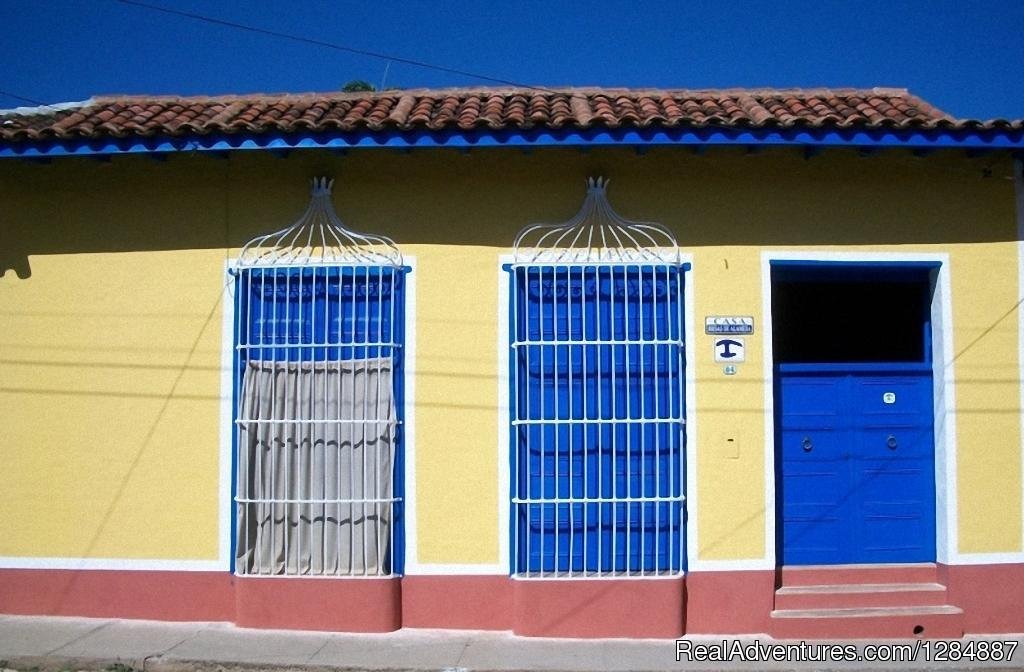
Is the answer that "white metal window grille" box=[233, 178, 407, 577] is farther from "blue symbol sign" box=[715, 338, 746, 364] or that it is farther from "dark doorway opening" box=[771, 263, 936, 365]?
"dark doorway opening" box=[771, 263, 936, 365]

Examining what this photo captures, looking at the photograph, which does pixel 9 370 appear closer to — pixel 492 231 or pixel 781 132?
pixel 492 231

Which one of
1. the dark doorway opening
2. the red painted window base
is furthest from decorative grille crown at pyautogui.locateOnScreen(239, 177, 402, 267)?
the dark doorway opening

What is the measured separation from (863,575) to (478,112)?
14.7 ft

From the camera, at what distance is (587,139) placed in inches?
243

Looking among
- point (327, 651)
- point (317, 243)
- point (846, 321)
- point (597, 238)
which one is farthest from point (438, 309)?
point (846, 321)

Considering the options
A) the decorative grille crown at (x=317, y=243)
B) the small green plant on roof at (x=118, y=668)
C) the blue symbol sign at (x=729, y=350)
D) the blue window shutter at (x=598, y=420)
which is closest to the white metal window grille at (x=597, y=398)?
the blue window shutter at (x=598, y=420)

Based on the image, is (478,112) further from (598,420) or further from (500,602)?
(500,602)

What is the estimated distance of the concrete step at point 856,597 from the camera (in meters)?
6.42

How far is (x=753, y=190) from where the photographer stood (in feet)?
21.8

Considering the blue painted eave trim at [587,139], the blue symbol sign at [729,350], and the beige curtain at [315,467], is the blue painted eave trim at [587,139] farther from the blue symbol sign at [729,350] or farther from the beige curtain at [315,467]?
the beige curtain at [315,467]

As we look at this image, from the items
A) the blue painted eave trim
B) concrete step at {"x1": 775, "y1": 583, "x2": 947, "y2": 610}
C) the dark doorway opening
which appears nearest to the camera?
the blue painted eave trim

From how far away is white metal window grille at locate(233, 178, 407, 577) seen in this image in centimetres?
648

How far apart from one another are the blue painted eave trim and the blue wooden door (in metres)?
1.71

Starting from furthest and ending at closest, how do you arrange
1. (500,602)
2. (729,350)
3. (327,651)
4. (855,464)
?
(855,464)
(729,350)
(500,602)
(327,651)
